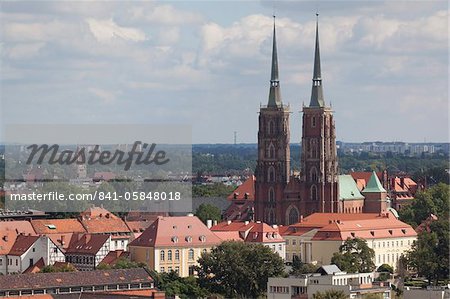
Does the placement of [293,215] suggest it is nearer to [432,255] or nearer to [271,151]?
[271,151]

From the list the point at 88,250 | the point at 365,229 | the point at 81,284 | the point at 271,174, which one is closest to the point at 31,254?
the point at 88,250

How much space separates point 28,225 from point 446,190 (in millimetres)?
39457

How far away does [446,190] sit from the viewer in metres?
135

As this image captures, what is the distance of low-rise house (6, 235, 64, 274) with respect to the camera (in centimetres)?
10025

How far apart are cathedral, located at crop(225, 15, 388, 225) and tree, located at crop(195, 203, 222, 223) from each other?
8.95ft

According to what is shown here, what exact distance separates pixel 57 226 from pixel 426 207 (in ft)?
109

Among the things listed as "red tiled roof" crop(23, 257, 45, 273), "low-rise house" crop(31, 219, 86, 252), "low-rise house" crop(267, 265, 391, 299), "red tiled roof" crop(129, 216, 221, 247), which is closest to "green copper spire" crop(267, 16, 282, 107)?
"low-rise house" crop(31, 219, 86, 252)

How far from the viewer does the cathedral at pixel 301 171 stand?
12494cm

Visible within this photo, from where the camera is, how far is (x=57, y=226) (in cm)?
10819

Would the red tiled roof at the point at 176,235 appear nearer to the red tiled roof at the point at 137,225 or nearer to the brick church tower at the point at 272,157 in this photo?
the red tiled roof at the point at 137,225

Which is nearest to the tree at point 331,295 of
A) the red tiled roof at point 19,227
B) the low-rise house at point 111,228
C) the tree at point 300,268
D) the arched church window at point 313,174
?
the tree at point 300,268

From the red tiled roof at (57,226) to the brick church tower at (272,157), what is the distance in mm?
19623

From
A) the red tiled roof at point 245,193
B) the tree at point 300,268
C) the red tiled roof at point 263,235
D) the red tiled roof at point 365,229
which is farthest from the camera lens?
the red tiled roof at point 245,193

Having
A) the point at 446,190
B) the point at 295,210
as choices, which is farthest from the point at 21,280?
the point at 446,190
